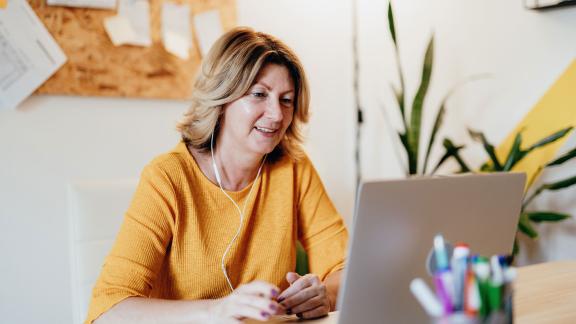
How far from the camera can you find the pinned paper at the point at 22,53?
6.61 ft

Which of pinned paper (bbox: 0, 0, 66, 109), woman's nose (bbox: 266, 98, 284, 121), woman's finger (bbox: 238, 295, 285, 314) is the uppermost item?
pinned paper (bbox: 0, 0, 66, 109)

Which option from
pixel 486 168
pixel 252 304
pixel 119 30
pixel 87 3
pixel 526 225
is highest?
pixel 87 3

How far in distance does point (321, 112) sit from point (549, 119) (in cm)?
103

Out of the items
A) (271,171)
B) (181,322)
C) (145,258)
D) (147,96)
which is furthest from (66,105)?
(181,322)

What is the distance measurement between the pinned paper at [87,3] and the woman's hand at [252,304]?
1.55 metres

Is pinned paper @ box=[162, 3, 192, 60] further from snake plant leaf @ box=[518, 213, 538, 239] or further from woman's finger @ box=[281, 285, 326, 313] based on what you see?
woman's finger @ box=[281, 285, 326, 313]

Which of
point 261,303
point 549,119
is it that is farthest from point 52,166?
point 549,119

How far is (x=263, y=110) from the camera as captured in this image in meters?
1.47

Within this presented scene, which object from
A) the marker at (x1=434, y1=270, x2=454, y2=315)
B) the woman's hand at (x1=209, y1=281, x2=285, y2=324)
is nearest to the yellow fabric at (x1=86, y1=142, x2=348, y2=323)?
the woman's hand at (x1=209, y1=281, x2=285, y2=324)

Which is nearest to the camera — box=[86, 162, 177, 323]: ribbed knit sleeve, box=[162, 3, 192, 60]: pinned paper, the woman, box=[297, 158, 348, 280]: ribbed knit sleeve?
box=[86, 162, 177, 323]: ribbed knit sleeve

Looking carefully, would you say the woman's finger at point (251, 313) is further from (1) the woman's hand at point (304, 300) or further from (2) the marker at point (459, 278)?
(2) the marker at point (459, 278)

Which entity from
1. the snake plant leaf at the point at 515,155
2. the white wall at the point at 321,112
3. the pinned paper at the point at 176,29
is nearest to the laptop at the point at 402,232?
the snake plant leaf at the point at 515,155

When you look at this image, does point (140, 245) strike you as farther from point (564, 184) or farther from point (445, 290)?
point (564, 184)

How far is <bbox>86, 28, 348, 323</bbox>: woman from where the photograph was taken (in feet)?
4.25
